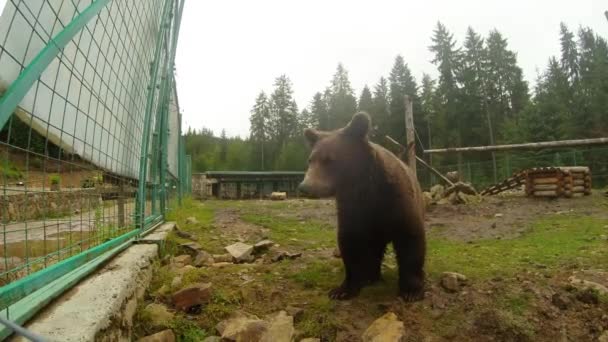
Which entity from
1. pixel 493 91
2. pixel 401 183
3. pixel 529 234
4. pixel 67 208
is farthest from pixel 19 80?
pixel 493 91

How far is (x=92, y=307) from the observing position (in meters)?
1.78

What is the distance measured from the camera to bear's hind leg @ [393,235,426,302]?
3.04 metres

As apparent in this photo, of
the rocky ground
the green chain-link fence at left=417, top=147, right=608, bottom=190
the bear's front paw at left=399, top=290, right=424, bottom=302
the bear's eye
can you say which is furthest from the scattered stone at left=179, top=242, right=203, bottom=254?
the green chain-link fence at left=417, top=147, right=608, bottom=190

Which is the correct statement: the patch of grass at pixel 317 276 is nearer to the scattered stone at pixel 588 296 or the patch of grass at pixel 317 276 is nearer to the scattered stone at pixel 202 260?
the scattered stone at pixel 202 260

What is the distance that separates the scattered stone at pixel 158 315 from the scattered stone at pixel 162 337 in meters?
0.13

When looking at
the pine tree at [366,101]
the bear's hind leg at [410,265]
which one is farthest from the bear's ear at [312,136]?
the pine tree at [366,101]

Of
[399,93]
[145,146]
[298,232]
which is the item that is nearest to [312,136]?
[145,146]

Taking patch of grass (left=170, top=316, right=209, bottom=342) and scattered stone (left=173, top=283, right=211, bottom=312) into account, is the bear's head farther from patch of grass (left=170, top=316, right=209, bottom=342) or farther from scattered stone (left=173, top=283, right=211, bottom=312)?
patch of grass (left=170, top=316, right=209, bottom=342)

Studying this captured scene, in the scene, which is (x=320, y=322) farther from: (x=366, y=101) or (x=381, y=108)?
(x=366, y=101)

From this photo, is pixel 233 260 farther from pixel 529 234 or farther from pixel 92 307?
pixel 529 234

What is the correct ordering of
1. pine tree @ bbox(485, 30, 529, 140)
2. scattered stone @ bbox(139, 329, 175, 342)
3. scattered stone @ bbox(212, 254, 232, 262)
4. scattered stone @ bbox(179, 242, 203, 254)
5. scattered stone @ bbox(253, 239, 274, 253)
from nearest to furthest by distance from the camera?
scattered stone @ bbox(139, 329, 175, 342) < scattered stone @ bbox(212, 254, 232, 262) < scattered stone @ bbox(179, 242, 203, 254) < scattered stone @ bbox(253, 239, 274, 253) < pine tree @ bbox(485, 30, 529, 140)

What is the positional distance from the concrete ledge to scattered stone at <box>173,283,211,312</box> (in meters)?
0.25

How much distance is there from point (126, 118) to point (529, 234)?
6.01 m

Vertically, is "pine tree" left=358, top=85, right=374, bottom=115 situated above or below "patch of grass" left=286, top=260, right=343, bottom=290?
above
